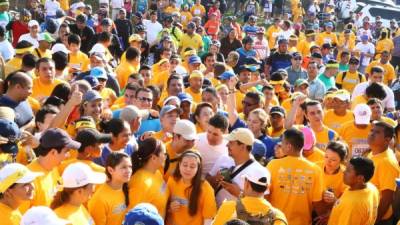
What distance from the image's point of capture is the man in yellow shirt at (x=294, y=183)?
539cm

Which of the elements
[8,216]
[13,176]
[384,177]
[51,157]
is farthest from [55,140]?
[384,177]

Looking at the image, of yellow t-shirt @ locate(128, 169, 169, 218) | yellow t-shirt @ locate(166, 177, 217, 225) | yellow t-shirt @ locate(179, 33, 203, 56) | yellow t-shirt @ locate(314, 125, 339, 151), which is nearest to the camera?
yellow t-shirt @ locate(128, 169, 169, 218)

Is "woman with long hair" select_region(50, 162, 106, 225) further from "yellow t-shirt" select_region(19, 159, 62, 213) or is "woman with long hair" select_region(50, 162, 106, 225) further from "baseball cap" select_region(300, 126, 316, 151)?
"baseball cap" select_region(300, 126, 316, 151)

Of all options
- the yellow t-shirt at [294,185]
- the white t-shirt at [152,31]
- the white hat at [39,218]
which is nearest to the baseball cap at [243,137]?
the yellow t-shirt at [294,185]

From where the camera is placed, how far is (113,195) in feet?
15.8

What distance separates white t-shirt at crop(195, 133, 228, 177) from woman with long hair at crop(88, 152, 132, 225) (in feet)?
4.39

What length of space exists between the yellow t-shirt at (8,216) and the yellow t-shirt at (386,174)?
332 cm

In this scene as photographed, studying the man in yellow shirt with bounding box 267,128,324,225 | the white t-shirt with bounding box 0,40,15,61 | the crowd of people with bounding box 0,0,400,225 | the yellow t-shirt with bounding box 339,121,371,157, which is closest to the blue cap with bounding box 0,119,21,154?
the crowd of people with bounding box 0,0,400,225

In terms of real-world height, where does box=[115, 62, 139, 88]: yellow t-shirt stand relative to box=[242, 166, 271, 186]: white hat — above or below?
below

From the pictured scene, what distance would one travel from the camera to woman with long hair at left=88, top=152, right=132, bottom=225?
469cm

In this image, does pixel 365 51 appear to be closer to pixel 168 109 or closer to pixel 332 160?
pixel 168 109

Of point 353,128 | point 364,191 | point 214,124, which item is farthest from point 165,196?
point 353,128

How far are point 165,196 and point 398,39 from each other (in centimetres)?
1276

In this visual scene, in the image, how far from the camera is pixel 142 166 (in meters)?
5.18
